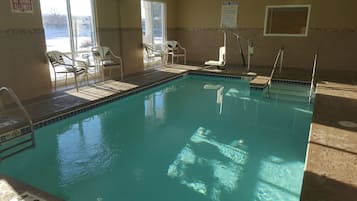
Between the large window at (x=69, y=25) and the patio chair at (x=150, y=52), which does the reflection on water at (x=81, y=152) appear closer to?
the large window at (x=69, y=25)

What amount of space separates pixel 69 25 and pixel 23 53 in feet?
4.25

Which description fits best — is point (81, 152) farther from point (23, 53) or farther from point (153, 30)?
point (153, 30)

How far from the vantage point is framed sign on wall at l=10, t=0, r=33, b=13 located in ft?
14.0

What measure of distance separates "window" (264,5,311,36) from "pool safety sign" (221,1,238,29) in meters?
0.96

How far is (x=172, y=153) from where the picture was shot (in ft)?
10.5

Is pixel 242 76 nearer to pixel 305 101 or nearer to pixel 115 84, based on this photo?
pixel 305 101

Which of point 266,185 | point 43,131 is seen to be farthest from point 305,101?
point 43,131

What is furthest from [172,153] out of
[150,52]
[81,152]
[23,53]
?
[150,52]

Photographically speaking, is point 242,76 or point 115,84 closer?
point 115,84

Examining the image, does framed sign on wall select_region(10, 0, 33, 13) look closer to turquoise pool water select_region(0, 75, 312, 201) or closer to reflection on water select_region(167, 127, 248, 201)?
turquoise pool water select_region(0, 75, 312, 201)

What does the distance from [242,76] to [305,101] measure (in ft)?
6.36

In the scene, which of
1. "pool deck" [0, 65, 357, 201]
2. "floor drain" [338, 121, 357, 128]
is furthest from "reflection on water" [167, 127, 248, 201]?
"floor drain" [338, 121, 357, 128]

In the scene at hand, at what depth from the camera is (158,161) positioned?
3008mm

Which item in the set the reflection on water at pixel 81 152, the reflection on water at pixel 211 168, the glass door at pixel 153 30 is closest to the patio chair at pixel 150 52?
the glass door at pixel 153 30
